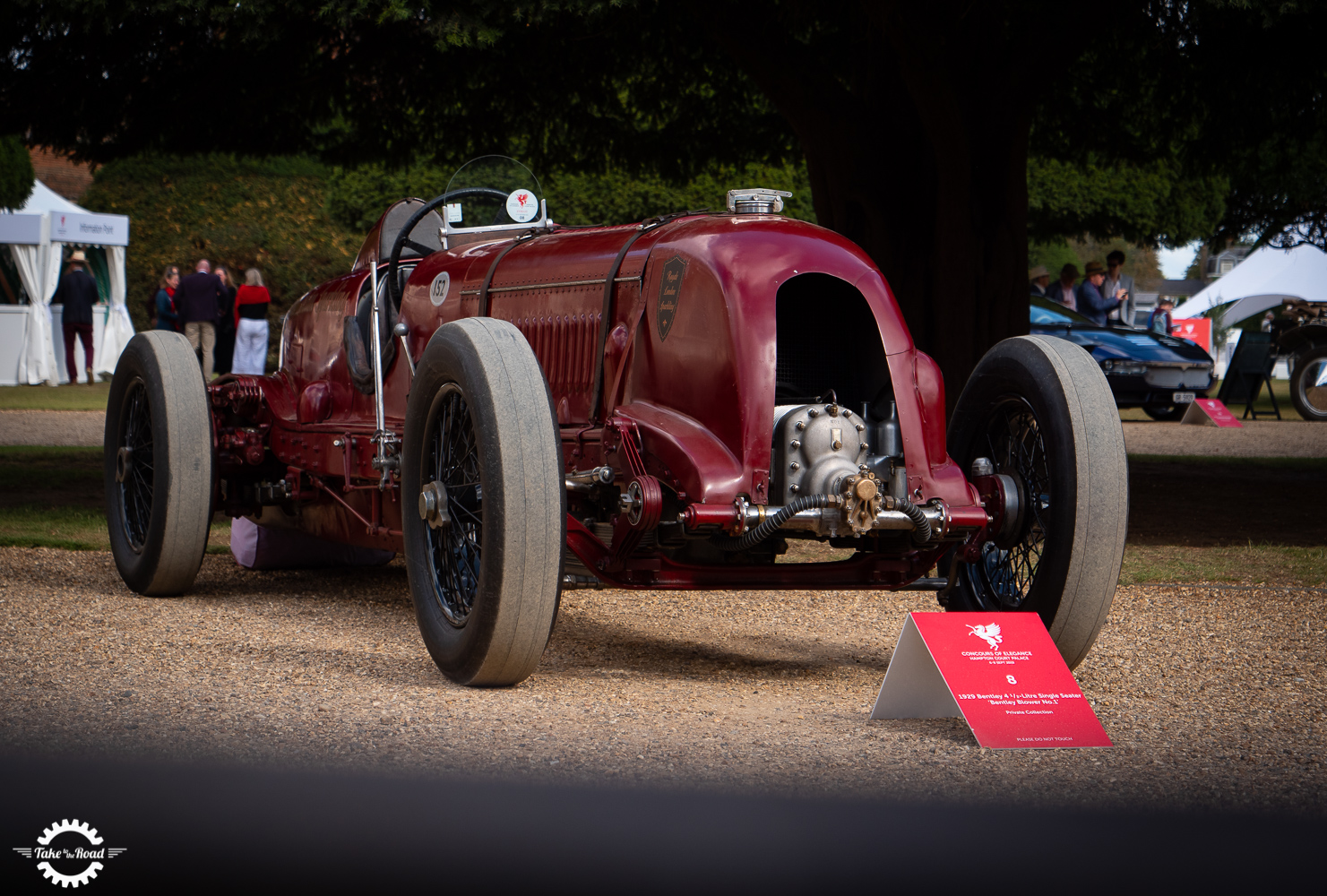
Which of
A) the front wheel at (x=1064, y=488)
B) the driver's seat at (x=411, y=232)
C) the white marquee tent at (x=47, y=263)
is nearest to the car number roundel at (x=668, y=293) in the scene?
the front wheel at (x=1064, y=488)

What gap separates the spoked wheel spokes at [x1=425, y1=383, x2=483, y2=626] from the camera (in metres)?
4.38

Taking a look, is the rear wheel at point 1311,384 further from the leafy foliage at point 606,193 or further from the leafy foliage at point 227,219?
the leafy foliage at point 227,219

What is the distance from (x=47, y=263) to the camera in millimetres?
21609

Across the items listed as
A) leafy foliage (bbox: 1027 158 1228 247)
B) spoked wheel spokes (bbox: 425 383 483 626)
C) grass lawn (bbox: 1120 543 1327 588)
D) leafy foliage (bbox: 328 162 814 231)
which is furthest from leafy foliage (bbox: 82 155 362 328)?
spoked wheel spokes (bbox: 425 383 483 626)

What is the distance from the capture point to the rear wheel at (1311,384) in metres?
18.2

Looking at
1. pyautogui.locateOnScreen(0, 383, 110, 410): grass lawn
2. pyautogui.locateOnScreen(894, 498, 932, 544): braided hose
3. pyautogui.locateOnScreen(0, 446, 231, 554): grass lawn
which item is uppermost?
pyautogui.locateOnScreen(894, 498, 932, 544): braided hose

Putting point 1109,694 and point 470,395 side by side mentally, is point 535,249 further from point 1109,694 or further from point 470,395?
point 1109,694

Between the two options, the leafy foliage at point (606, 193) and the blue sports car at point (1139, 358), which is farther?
the leafy foliage at point (606, 193)

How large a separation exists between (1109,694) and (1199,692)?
287 mm

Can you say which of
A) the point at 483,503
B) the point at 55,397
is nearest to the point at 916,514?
the point at 483,503

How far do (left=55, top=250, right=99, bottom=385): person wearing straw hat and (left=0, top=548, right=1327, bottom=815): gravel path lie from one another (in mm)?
15714

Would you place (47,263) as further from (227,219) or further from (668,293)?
(668,293)

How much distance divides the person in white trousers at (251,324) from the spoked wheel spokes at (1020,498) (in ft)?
45.3

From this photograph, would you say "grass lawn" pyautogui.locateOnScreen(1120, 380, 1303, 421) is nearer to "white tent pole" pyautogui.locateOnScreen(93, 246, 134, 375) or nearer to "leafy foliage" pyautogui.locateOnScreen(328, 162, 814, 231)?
"leafy foliage" pyautogui.locateOnScreen(328, 162, 814, 231)
